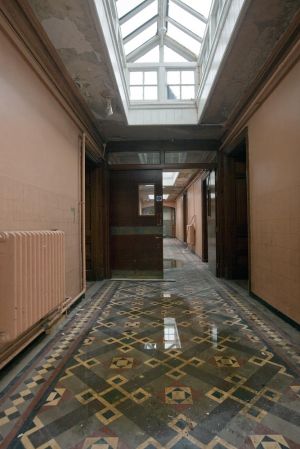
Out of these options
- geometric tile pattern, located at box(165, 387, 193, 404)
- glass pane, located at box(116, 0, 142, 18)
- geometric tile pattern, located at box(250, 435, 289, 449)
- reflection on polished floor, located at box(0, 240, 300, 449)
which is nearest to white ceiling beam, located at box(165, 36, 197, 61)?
glass pane, located at box(116, 0, 142, 18)

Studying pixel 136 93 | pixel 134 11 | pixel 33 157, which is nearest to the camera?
pixel 33 157

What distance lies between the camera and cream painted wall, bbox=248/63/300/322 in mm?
2547

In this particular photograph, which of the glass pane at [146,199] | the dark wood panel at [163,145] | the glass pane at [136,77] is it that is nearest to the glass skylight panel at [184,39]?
the glass pane at [136,77]

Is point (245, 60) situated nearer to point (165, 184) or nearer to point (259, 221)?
point (259, 221)

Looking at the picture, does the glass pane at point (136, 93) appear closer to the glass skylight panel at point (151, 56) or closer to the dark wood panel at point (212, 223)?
the glass skylight panel at point (151, 56)

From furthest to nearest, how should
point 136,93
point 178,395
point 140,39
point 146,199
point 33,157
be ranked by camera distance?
point 146,199
point 136,93
point 140,39
point 33,157
point 178,395

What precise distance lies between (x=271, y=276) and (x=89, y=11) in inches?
130

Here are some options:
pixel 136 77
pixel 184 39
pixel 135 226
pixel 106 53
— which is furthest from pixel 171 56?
pixel 135 226

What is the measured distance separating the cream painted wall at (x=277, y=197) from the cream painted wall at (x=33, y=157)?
2514 millimetres

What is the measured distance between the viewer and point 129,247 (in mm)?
5395

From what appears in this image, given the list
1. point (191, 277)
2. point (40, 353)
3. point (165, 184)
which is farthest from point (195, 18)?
point (165, 184)

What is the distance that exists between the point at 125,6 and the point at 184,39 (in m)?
1.31

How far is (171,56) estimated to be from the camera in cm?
459

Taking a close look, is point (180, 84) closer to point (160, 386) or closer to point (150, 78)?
point (150, 78)
